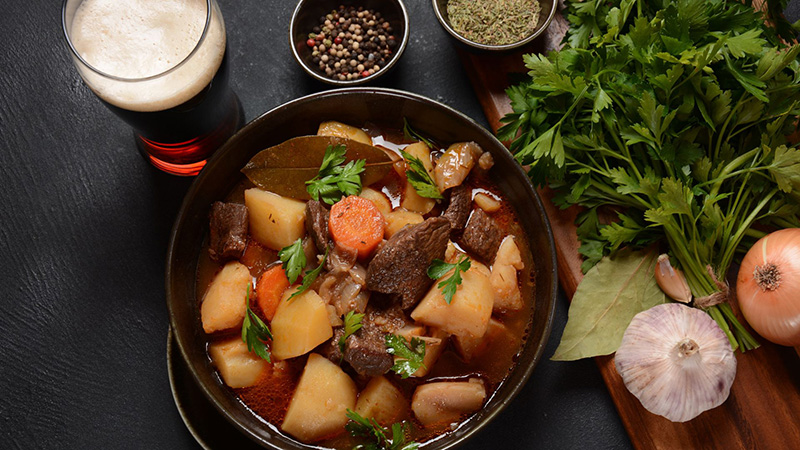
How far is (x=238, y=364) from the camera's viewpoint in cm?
302

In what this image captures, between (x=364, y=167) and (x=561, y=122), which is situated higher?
(x=561, y=122)

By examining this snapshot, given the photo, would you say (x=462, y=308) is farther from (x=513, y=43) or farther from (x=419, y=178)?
(x=513, y=43)

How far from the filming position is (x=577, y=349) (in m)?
3.18

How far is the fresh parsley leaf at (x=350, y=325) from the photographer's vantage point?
2.85 m

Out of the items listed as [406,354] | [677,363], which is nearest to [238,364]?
[406,354]

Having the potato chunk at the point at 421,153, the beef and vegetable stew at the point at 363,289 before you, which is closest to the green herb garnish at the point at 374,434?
the beef and vegetable stew at the point at 363,289

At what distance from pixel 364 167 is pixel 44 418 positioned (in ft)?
6.52

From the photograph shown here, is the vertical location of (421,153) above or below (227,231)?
above

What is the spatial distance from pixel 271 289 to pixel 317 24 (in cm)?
148

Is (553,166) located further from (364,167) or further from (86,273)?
(86,273)

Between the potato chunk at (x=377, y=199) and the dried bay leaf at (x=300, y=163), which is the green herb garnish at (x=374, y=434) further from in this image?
the dried bay leaf at (x=300, y=163)

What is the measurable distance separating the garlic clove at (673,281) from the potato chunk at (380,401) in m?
1.34

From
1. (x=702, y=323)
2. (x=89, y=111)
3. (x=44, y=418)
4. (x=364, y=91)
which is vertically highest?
(x=364, y=91)

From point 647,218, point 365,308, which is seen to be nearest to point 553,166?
point 647,218
